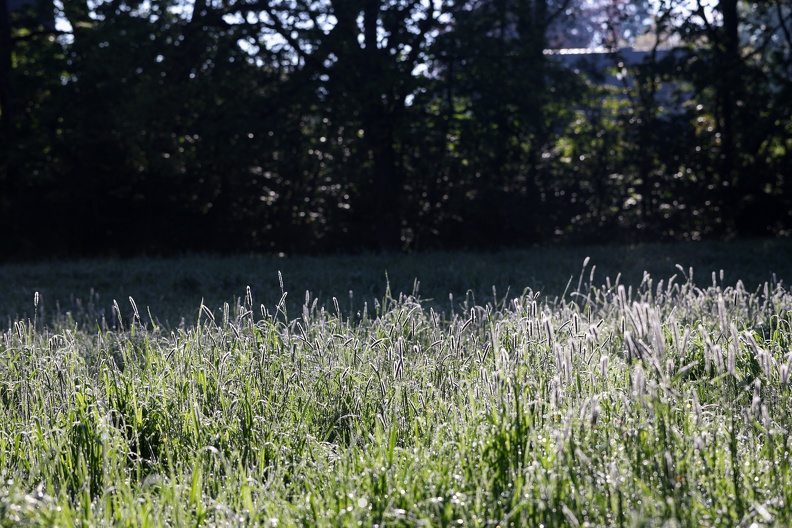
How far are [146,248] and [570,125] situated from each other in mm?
7842

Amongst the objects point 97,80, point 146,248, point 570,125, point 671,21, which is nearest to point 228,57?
point 97,80

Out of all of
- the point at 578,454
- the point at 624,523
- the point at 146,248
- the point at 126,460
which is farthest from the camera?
the point at 146,248

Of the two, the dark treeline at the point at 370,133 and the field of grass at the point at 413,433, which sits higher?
the dark treeline at the point at 370,133

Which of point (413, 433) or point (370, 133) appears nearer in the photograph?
point (413, 433)

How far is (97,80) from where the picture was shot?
15.8 m

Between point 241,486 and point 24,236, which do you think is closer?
point 241,486

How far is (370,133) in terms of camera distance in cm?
1524

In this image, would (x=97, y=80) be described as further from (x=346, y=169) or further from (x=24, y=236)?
(x=346, y=169)

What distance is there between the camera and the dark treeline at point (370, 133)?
15.1 meters

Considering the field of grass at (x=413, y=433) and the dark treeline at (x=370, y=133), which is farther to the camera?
the dark treeline at (x=370, y=133)

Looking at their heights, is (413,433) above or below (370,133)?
below

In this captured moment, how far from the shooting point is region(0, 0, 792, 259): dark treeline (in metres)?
15.1

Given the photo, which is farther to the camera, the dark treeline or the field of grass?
the dark treeline

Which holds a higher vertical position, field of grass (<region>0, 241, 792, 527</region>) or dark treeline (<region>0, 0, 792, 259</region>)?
dark treeline (<region>0, 0, 792, 259</region>)
